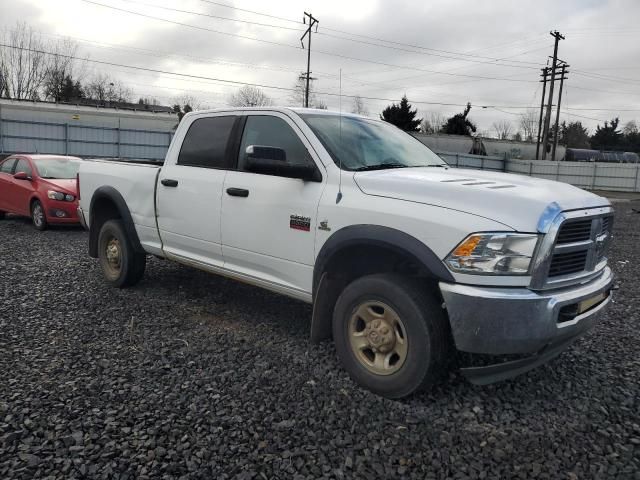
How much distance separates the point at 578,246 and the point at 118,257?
15.4ft

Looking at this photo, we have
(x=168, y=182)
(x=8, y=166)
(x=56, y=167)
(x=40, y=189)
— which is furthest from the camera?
(x=8, y=166)

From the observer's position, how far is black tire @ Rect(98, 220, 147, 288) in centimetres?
560

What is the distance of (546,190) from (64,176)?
9798 millimetres

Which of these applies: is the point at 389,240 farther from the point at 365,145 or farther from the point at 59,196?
the point at 59,196

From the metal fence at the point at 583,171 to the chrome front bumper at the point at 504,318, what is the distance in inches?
1202

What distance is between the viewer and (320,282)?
3.61m

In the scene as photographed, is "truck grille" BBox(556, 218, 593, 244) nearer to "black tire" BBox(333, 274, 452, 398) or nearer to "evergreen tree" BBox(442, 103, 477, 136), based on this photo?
"black tire" BBox(333, 274, 452, 398)

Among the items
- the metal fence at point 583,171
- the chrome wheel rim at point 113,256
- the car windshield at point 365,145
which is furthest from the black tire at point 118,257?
the metal fence at point 583,171

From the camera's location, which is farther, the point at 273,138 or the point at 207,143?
the point at 207,143

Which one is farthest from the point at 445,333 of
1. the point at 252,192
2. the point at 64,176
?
the point at 64,176

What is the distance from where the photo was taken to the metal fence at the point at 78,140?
2405 centimetres

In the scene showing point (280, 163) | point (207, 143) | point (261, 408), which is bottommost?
point (261, 408)

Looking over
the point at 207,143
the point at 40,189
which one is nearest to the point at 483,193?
the point at 207,143

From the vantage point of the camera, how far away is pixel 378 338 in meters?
3.35
